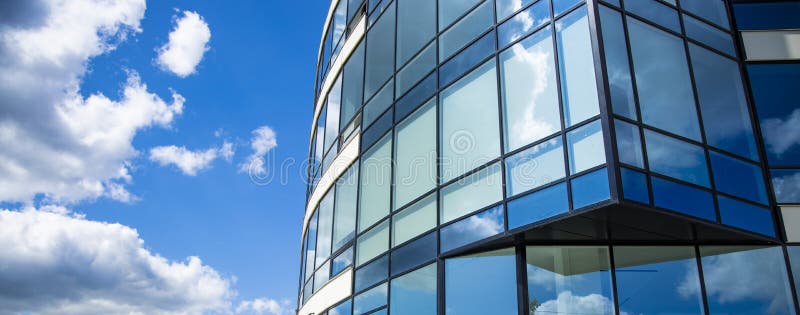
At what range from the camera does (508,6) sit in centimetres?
1420

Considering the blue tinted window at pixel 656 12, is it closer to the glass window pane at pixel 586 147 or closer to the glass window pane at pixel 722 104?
the glass window pane at pixel 722 104

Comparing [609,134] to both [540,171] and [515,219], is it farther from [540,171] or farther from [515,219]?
[515,219]

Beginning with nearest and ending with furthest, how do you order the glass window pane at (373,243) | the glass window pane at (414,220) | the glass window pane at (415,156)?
the glass window pane at (414,220)
the glass window pane at (415,156)
the glass window pane at (373,243)

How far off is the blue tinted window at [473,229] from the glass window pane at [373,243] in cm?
267

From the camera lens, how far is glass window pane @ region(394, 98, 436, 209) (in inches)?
599

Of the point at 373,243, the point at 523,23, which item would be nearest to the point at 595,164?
the point at 523,23

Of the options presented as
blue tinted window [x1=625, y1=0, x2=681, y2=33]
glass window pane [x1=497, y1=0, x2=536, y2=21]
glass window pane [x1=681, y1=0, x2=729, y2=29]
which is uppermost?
glass window pane [x1=681, y1=0, x2=729, y2=29]

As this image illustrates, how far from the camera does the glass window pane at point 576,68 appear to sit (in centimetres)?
1172

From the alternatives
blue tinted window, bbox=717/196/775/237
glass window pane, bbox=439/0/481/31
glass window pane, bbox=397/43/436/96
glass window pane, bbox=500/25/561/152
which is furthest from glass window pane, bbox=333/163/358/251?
blue tinted window, bbox=717/196/775/237

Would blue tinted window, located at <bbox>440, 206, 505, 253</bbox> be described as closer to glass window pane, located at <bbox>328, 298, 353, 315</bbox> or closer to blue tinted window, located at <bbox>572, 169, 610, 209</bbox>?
blue tinted window, located at <bbox>572, 169, 610, 209</bbox>

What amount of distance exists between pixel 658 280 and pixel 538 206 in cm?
280

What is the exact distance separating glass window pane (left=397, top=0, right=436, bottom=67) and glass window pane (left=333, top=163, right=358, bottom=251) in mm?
3844

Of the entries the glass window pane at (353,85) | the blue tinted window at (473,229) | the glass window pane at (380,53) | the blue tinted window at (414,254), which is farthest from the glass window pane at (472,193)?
the glass window pane at (353,85)

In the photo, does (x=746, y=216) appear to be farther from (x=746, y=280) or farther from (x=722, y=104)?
(x=722, y=104)
